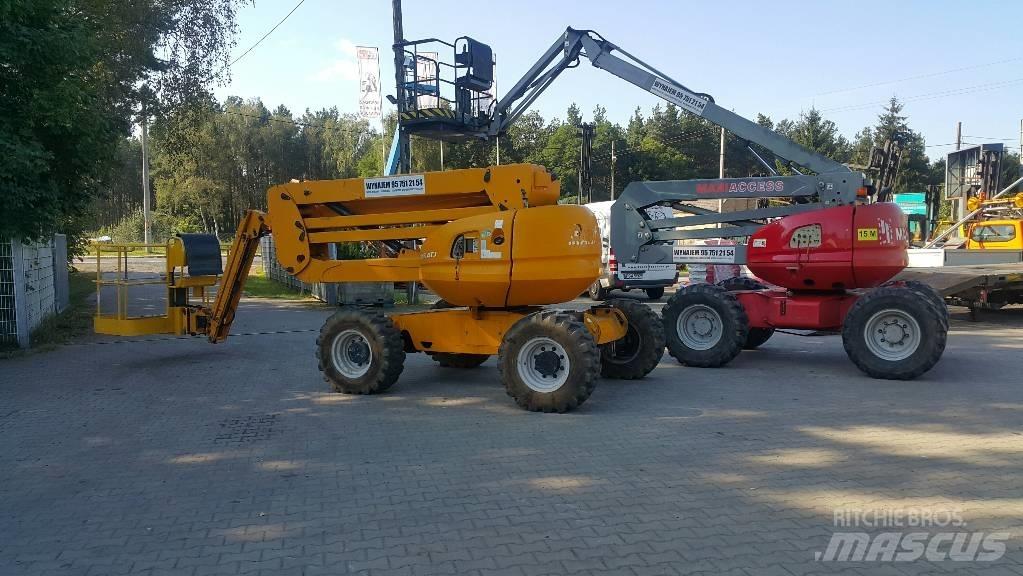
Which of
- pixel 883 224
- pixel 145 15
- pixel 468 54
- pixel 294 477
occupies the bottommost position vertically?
pixel 294 477

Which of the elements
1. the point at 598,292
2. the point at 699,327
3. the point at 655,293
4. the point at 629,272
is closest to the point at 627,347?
the point at 699,327

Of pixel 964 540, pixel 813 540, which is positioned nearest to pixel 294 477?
pixel 813 540

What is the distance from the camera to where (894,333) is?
9406 mm

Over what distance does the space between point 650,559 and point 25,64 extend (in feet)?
38.3

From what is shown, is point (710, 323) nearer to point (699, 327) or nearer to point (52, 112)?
point (699, 327)

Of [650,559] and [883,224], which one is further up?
[883,224]

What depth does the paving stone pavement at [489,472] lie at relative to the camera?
14.4ft

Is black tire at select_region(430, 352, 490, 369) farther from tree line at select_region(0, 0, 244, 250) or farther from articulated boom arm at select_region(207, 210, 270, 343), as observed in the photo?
tree line at select_region(0, 0, 244, 250)

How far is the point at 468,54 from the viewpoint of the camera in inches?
577

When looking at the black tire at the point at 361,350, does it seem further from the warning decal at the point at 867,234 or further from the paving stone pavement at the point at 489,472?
the warning decal at the point at 867,234

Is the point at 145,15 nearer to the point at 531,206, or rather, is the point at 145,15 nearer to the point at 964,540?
the point at 531,206

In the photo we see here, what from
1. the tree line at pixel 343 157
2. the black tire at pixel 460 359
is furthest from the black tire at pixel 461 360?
the tree line at pixel 343 157

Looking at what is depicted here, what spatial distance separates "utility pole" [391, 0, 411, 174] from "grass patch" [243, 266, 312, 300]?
606cm

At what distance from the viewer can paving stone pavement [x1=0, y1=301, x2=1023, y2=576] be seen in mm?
4386
